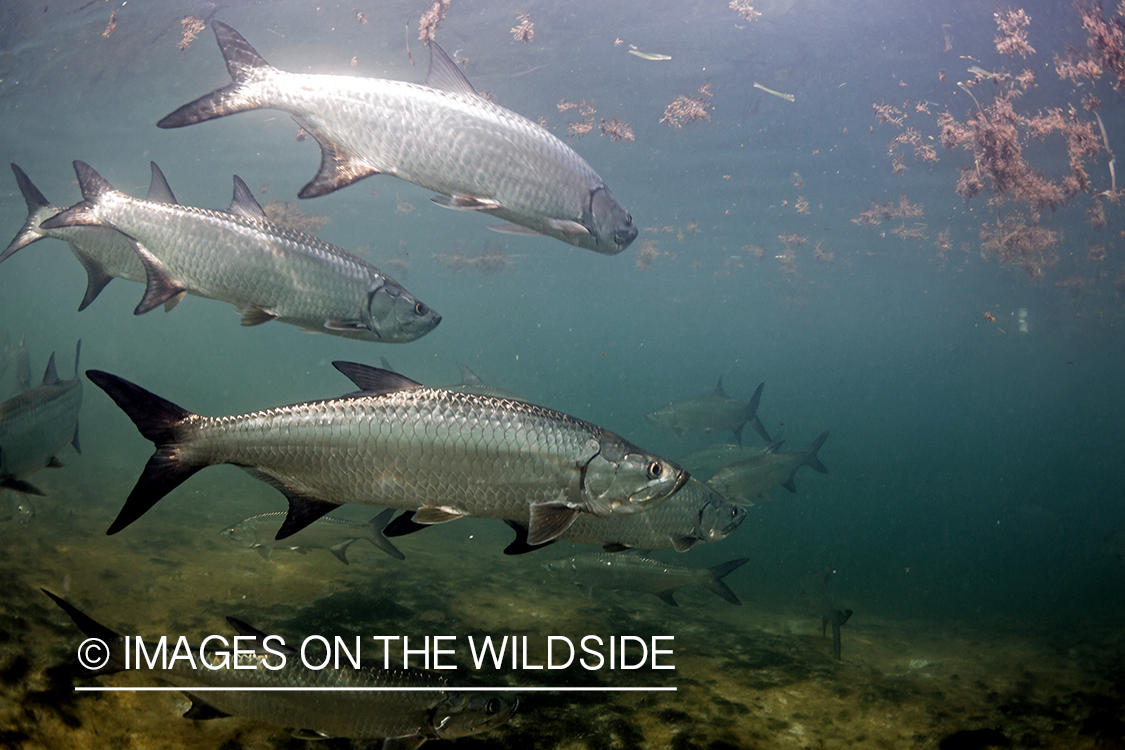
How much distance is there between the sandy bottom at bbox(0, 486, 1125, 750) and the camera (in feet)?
11.6

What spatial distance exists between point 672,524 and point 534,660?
1.97 m

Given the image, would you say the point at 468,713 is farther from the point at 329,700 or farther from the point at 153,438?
the point at 153,438

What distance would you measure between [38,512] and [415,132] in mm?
11772

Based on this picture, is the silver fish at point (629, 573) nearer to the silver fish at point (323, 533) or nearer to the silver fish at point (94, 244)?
the silver fish at point (323, 533)

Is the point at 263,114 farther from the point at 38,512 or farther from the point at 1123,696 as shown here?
the point at 1123,696

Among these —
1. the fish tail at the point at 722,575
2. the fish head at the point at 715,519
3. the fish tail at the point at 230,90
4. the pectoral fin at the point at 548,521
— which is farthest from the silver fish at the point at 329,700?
the fish tail at the point at 722,575

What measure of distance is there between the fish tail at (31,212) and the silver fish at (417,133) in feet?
7.24

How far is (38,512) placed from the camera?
10.1 meters

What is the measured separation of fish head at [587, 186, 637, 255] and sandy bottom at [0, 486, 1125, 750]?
3.36m

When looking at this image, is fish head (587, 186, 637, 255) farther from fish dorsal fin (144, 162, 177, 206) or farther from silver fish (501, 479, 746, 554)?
fish dorsal fin (144, 162, 177, 206)

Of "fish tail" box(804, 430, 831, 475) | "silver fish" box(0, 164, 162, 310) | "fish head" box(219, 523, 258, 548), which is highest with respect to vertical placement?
"silver fish" box(0, 164, 162, 310)

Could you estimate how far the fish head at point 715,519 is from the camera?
15.0ft

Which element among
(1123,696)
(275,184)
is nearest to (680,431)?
(1123,696)

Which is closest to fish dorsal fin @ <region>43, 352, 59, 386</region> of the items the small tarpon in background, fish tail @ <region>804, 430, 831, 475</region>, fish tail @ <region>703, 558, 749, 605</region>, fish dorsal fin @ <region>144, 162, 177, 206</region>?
fish dorsal fin @ <region>144, 162, 177, 206</region>
